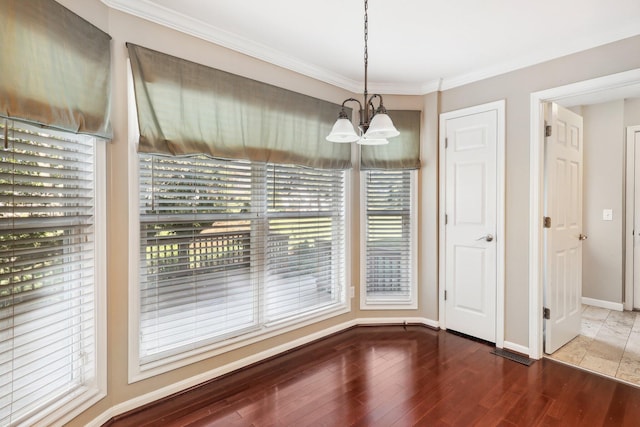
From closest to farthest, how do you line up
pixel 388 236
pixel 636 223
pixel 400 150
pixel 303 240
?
pixel 303 240
pixel 400 150
pixel 388 236
pixel 636 223

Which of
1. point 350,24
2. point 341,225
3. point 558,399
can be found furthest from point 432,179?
point 558,399

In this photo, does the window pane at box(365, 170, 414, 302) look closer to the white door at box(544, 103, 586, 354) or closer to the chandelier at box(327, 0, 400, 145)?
the white door at box(544, 103, 586, 354)

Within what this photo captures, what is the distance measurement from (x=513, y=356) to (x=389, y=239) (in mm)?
1498

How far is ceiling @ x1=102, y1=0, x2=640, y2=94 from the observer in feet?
6.55

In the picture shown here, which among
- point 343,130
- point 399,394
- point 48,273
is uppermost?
point 343,130

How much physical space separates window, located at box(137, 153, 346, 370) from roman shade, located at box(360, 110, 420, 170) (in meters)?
0.40

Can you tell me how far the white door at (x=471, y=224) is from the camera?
2926 millimetres

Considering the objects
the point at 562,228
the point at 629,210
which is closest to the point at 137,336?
the point at 562,228

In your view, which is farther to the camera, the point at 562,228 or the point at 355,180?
the point at 355,180

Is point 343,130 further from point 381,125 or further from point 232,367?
point 232,367

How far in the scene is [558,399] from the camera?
2.13m

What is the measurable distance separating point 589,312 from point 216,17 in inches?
196

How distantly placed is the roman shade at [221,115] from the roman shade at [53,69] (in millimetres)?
208

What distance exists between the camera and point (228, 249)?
2.44m
